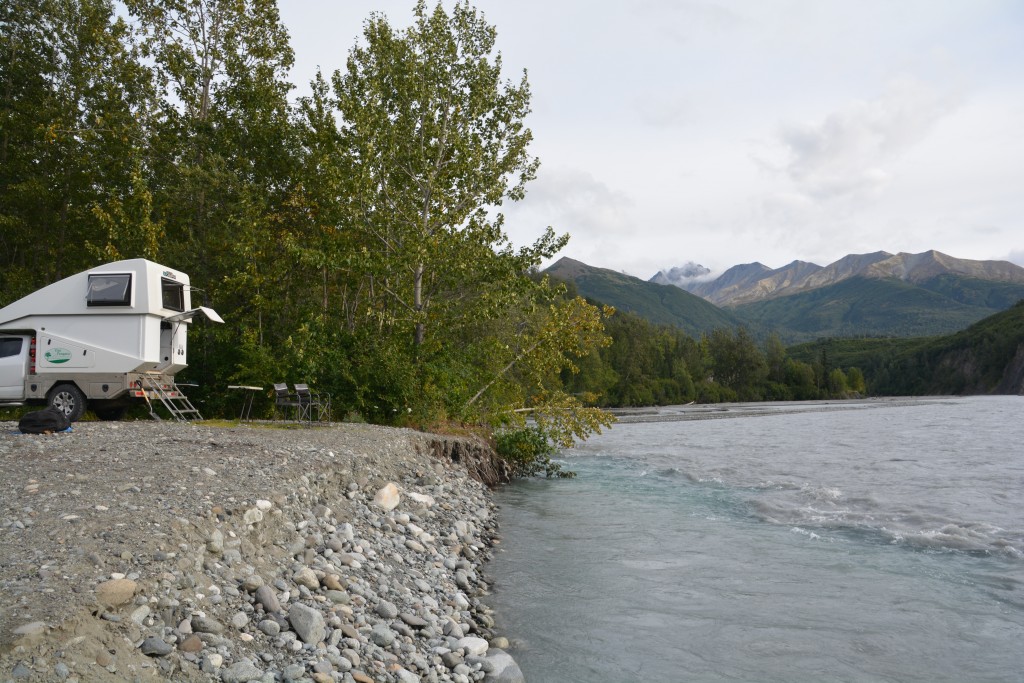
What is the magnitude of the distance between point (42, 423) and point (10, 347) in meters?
6.52

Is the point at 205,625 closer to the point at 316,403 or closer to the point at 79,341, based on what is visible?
the point at 316,403

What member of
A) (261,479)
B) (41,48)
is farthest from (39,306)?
(41,48)

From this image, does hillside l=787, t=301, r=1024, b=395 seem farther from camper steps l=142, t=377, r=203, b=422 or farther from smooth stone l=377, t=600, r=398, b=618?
smooth stone l=377, t=600, r=398, b=618

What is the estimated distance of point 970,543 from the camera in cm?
1339

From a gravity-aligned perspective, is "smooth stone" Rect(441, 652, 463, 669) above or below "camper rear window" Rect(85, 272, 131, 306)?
below

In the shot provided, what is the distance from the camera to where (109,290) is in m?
18.7

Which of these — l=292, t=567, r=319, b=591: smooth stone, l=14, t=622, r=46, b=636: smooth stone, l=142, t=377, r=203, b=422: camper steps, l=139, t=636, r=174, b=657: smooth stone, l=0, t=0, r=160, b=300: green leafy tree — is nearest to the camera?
l=14, t=622, r=46, b=636: smooth stone

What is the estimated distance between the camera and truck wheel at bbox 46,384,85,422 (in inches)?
734

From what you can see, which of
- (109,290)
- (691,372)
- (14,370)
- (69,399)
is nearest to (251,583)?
(109,290)

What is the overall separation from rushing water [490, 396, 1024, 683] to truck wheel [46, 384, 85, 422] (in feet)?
39.0

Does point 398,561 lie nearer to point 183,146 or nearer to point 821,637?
point 821,637

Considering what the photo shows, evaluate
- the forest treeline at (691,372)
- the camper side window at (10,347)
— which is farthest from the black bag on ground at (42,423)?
the forest treeline at (691,372)

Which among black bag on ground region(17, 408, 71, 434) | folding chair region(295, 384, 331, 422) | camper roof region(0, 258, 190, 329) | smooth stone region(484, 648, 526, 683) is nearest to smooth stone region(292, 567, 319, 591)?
smooth stone region(484, 648, 526, 683)

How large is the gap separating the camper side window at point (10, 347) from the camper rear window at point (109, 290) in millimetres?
2311
